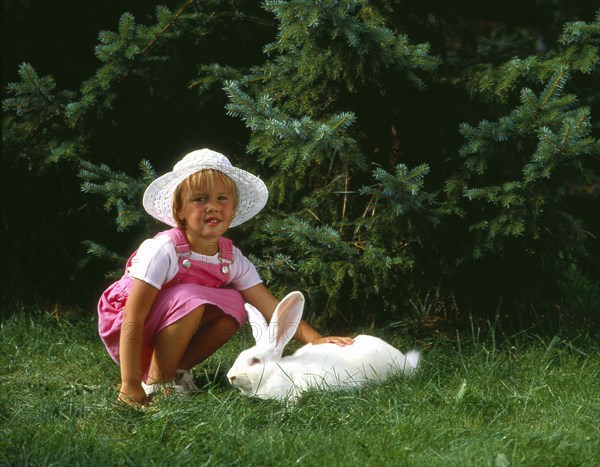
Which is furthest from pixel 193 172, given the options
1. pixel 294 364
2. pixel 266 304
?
pixel 294 364

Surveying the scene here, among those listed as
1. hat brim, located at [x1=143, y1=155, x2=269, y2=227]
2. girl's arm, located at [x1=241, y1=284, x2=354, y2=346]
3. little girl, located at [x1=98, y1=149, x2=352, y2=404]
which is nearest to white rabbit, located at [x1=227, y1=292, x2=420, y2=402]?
little girl, located at [x1=98, y1=149, x2=352, y2=404]

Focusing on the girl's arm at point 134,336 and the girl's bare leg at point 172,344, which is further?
the girl's bare leg at point 172,344

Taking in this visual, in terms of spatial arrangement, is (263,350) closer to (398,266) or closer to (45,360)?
(398,266)

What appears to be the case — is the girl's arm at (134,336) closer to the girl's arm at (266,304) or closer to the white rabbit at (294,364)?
the white rabbit at (294,364)

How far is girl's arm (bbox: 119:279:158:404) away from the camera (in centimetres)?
366

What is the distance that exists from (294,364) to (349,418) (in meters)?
0.45

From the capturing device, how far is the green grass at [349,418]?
9.57ft

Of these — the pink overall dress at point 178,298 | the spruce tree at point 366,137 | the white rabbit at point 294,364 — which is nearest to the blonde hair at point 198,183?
the pink overall dress at point 178,298

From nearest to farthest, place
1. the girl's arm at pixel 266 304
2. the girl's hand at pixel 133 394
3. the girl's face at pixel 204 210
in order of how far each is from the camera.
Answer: the girl's hand at pixel 133 394, the girl's face at pixel 204 210, the girl's arm at pixel 266 304

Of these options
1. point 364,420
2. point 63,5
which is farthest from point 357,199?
point 63,5

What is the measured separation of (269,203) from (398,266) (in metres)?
0.78

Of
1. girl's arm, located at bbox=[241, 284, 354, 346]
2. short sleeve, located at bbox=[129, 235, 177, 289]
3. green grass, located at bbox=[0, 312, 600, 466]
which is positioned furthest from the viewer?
girl's arm, located at bbox=[241, 284, 354, 346]

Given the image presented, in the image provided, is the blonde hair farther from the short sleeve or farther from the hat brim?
the short sleeve

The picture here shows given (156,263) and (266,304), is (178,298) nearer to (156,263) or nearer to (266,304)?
(156,263)
